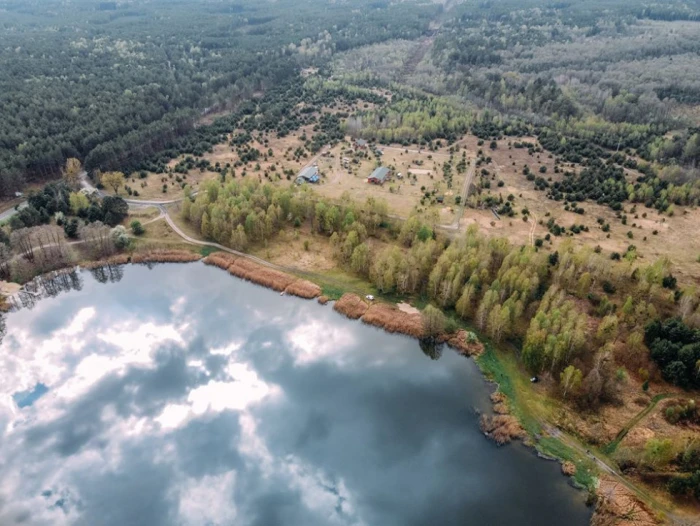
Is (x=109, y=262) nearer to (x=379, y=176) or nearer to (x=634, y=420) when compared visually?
(x=379, y=176)

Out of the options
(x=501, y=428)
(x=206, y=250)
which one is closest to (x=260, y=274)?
(x=206, y=250)

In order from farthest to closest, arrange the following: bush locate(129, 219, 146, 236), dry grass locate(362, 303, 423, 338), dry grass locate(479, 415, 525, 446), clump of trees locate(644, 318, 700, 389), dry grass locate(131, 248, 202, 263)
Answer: bush locate(129, 219, 146, 236) → dry grass locate(131, 248, 202, 263) → dry grass locate(362, 303, 423, 338) → clump of trees locate(644, 318, 700, 389) → dry grass locate(479, 415, 525, 446)

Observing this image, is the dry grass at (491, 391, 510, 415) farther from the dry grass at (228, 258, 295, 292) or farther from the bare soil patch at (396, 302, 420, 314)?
the dry grass at (228, 258, 295, 292)

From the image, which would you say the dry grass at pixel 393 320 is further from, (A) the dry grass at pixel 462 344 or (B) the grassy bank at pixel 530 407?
(B) the grassy bank at pixel 530 407

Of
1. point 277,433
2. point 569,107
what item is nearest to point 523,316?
point 277,433

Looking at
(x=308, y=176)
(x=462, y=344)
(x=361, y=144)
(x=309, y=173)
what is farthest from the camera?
(x=361, y=144)

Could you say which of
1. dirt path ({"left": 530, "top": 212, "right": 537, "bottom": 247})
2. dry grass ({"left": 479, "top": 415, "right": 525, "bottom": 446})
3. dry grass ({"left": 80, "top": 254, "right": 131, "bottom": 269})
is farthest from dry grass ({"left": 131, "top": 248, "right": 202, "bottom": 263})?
dirt path ({"left": 530, "top": 212, "right": 537, "bottom": 247})
